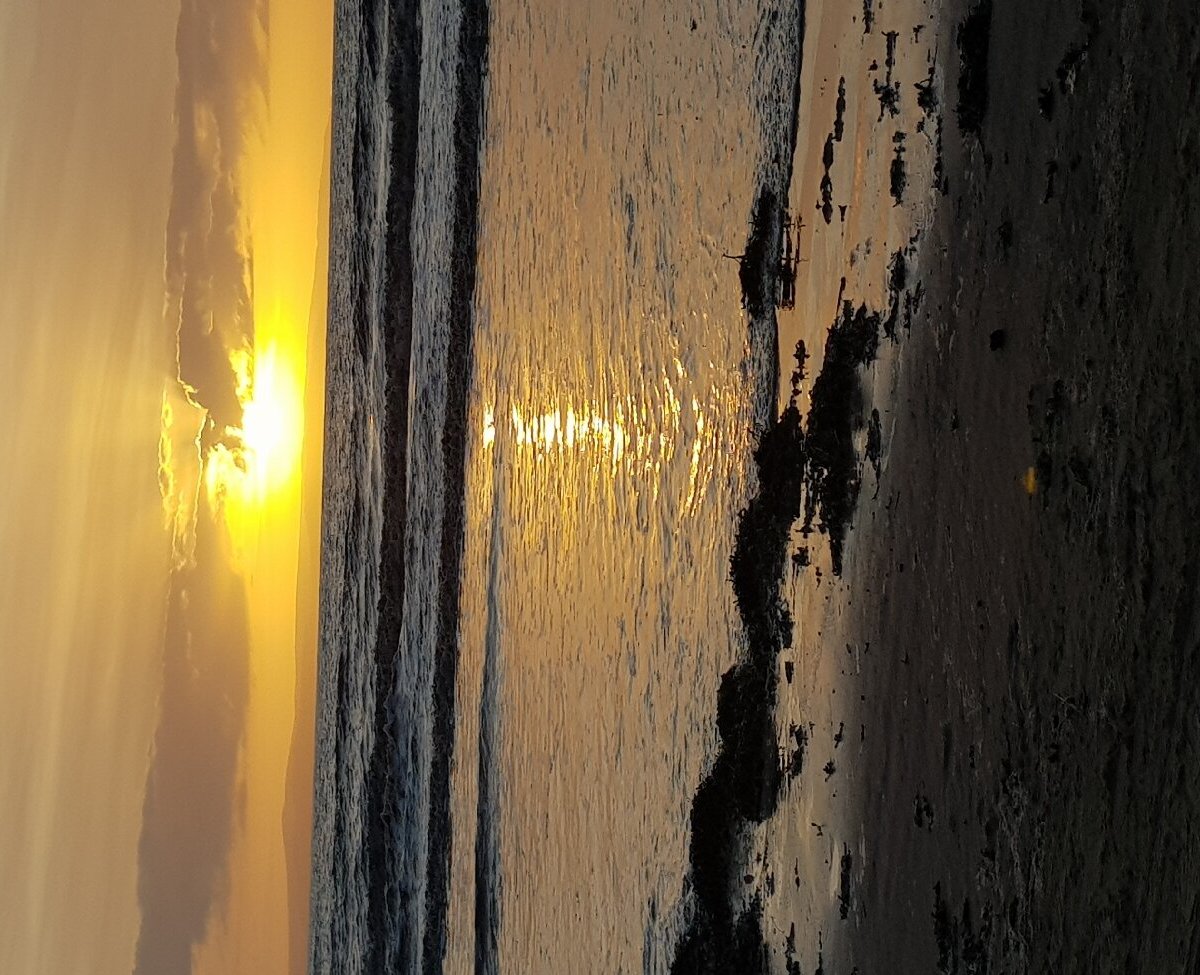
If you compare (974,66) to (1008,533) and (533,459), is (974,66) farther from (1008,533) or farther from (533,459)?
(533,459)

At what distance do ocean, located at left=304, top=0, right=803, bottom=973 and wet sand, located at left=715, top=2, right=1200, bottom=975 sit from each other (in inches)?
1.4

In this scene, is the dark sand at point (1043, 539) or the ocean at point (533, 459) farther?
the ocean at point (533, 459)

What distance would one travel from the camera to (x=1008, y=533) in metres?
0.18

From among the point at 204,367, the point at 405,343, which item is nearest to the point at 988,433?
the point at 405,343

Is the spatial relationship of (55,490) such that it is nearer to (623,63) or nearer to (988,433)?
(623,63)

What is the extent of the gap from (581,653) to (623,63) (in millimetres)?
160

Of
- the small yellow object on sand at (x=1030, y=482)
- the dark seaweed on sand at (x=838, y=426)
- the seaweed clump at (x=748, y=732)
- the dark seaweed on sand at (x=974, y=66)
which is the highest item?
the dark seaweed on sand at (x=974, y=66)

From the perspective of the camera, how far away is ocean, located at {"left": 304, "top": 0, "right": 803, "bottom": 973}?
27 cm

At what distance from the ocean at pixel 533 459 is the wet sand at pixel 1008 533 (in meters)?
0.03

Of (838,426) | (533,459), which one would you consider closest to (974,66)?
(838,426)

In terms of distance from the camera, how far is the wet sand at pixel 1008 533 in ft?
0.50

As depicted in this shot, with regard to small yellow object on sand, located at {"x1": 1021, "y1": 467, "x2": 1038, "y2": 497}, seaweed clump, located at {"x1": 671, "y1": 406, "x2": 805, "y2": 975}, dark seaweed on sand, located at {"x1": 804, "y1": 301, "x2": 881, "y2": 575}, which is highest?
dark seaweed on sand, located at {"x1": 804, "y1": 301, "x2": 881, "y2": 575}

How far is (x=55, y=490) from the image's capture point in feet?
1.84

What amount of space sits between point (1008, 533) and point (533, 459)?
0.62ft
